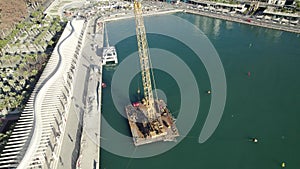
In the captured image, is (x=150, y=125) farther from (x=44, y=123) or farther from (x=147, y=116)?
(x=44, y=123)

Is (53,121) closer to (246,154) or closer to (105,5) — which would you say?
(246,154)

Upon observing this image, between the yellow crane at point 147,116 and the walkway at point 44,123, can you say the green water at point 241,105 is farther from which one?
the walkway at point 44,123

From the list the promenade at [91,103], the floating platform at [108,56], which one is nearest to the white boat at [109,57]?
the floating platform at [108,56]

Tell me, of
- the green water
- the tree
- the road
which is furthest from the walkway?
the tree

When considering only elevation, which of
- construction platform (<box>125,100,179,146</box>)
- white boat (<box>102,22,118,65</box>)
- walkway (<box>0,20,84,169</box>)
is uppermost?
white boat (<box>102,22,118,65</box>)

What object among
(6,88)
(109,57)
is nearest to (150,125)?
(109,57)

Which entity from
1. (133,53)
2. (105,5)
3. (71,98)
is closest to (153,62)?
(133,53)

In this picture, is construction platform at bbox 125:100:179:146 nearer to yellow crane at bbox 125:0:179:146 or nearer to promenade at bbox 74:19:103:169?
yellow crane at bbox 125:0:179:146
